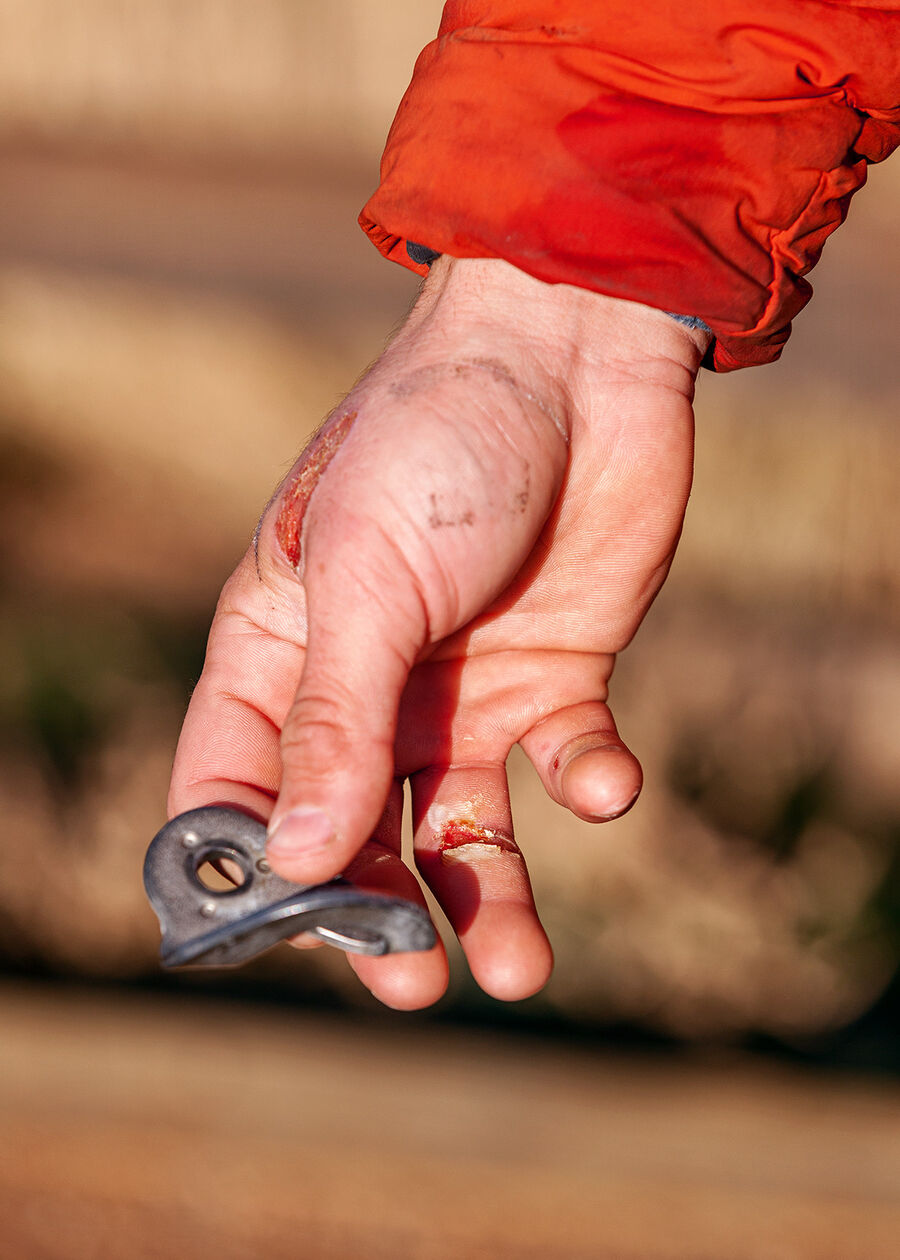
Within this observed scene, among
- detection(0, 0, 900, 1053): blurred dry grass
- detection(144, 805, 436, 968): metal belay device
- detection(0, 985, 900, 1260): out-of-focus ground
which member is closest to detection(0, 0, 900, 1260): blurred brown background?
detection(0, 0, 900, 1053): blurred dry grass

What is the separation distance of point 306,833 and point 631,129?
1.73 feet

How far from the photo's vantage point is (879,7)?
752 mm

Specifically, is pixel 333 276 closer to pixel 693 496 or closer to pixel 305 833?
pixel 693 496

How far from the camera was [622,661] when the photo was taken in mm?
2219

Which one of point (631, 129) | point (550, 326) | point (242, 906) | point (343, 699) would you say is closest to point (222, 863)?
point (242, 906)

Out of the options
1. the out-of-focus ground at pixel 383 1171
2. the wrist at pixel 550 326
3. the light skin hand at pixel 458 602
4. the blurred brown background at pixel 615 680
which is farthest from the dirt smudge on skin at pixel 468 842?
the blurred brown background at pixel 615 680

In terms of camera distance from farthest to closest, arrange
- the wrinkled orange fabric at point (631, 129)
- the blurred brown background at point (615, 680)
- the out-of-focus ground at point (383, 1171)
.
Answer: the blurred brown background at point (615, 680), the out-of-focus ground at point (383, 1171), the wrinkled orange fabric at point (631, 129)

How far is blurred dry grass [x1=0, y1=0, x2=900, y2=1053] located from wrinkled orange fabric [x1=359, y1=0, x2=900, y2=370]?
4.49ft

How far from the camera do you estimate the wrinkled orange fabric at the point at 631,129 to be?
0.75 meters

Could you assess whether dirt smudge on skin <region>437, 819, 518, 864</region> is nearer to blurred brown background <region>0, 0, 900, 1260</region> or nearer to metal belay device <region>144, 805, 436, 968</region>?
metal belay device <region>144, 805, 436, 968</region>

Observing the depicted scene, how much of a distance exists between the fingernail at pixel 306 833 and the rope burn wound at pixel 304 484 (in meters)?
0.23

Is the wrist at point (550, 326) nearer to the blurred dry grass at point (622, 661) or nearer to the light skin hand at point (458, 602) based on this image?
the light skin hand at point (458, 602)

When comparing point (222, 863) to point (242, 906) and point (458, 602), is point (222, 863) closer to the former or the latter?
point (242, 906)

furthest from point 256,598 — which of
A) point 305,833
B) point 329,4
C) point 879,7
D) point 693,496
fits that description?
point 329,4
